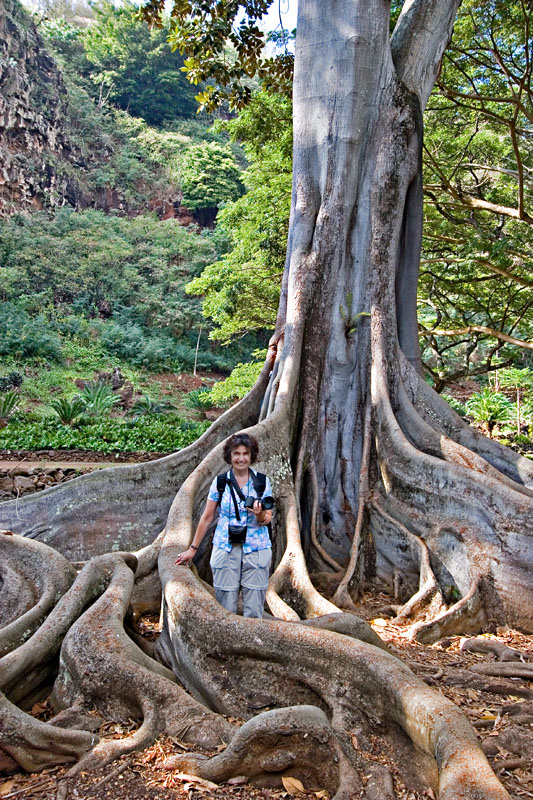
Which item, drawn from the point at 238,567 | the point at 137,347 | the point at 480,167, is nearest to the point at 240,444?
the point at 238,567

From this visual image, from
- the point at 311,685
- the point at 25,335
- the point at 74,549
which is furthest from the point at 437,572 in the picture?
the point at 25,335

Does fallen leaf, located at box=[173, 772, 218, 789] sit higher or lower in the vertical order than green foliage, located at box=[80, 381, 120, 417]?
lower

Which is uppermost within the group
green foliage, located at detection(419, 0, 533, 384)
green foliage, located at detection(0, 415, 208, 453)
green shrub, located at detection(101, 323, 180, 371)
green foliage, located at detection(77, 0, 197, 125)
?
green foliage, located at detection(77, 0, 197, 125)

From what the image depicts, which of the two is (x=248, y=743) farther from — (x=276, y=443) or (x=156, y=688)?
(x=276, y=443)

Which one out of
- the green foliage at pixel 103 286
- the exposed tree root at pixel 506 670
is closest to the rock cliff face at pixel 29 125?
the green foliage at pixel 103 286

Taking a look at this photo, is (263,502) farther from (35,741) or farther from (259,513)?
(35,741)

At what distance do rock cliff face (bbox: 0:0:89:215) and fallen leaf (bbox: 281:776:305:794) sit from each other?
27517 mm

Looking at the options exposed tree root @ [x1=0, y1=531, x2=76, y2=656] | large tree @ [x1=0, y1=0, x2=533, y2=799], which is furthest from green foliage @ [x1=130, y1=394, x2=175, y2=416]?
exposed tree root @ [x1=0, y1=531, x2=76, y2=656]

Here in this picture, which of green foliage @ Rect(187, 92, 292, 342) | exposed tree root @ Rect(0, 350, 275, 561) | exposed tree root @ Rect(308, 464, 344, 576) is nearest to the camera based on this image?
exposed tree root @ Rect(308, 464, 344, 576)

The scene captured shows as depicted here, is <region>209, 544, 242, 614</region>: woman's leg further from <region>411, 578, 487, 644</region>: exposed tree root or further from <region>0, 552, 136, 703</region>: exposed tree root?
<region>411, 578, 487, 644</region>: exposed tree root

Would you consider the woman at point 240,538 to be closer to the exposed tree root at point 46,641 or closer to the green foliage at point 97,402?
the exposed tree root at point 46,641

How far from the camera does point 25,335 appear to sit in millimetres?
21531

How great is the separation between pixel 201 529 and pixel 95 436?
8933 mm

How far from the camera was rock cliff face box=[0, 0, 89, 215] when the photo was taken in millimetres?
26219
